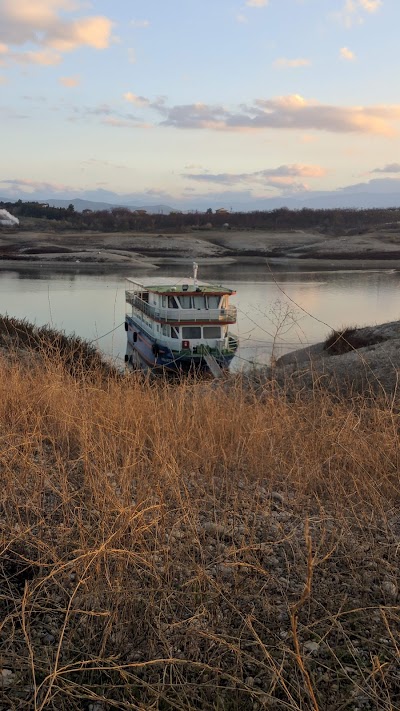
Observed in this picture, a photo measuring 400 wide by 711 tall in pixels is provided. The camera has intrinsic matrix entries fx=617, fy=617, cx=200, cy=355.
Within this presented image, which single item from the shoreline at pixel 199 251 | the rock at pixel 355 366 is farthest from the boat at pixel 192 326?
the shoreline at pixel 199 251

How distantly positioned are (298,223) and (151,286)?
7904 cm

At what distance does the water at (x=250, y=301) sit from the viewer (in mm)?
22922

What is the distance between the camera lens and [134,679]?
2.28 metres

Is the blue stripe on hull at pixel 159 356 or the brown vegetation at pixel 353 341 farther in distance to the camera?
the brown vegetation at pixel 353 341

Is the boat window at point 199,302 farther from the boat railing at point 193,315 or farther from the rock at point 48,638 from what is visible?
the rock at point 48,638

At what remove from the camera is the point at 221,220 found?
4003 inches

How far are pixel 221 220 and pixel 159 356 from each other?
84870 mm

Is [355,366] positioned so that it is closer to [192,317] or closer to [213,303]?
[192,317]

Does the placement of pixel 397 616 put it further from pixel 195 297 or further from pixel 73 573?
pixel 195 297

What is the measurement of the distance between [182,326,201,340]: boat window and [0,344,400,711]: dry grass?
15284mm

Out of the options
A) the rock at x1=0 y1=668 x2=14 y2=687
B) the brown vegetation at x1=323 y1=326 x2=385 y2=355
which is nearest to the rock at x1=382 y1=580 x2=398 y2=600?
the rock at x1=0 y1=668 x2=14 y2=687

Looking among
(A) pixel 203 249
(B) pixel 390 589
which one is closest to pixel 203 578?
(B) pixel 390 589

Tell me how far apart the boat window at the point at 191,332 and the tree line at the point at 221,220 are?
73.6m

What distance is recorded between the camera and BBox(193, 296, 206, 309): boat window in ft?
66.3
